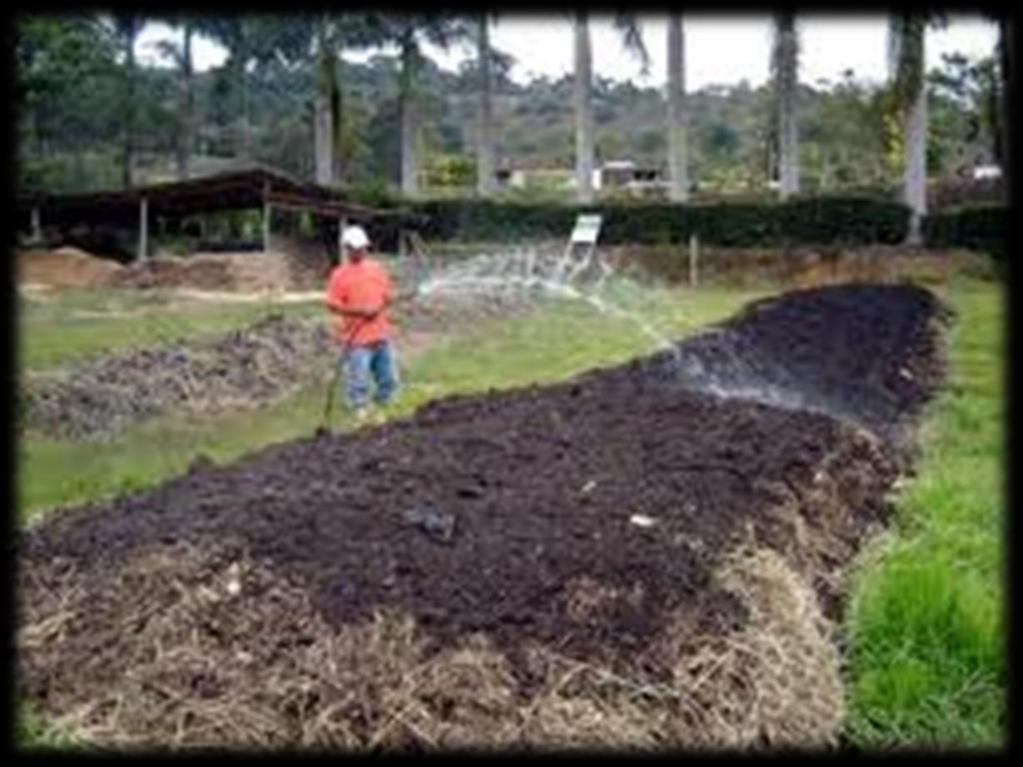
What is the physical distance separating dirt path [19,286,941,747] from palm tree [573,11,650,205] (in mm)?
32617

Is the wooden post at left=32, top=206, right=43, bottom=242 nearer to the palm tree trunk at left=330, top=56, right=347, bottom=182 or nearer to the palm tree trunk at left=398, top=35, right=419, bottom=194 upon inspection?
the palm tree trunk at left=330, top=56, right=347, bottom=182

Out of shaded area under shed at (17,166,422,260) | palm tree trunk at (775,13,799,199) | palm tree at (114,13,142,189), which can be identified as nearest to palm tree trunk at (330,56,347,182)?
palm tree at (114,13,142,189)

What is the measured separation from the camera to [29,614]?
621 cm

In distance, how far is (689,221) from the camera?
3812 centimetres

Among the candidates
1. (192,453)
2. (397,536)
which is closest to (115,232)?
(192,453)

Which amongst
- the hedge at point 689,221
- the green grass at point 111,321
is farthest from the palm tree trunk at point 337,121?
the green grass at point 111,321

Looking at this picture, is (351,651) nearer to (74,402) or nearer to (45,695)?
(45,695)

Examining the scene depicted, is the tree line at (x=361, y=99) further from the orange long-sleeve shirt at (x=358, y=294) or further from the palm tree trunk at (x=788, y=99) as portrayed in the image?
the orange long-sleeve shirt at (x=358, y=294)

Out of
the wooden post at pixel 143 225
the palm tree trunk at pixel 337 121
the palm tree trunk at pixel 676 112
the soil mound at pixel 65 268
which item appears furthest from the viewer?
the palm tree trunk at pixel 337 121

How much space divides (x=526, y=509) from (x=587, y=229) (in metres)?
29.4

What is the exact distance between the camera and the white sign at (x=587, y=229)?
36125mm

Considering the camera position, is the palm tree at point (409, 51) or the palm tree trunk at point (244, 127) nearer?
the palm tree at point (409, 51)

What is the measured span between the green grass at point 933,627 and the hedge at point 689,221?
27.3 m

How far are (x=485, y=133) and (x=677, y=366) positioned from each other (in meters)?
32.6
